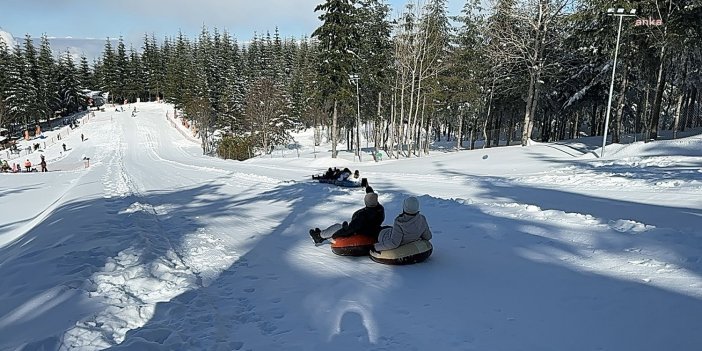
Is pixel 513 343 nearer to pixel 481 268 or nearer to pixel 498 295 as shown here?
pixel 498 295

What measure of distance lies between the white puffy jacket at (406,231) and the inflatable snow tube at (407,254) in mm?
60

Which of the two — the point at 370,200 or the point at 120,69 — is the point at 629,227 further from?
the point at 120,69

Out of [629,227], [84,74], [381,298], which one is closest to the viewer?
[381,298]

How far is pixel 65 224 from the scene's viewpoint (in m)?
9.62

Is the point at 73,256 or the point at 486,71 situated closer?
the point at 73,256

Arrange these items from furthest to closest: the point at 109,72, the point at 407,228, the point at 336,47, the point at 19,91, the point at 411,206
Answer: the point at 109,72, the point at 19,91, the point at 336,47, the point at 407,228, the point at 411,206

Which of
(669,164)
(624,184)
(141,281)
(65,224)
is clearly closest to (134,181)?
(65,224)

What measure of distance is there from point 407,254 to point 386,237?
0.42 meters

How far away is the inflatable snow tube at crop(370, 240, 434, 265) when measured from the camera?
6043 mm

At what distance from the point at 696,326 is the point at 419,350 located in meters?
2.70

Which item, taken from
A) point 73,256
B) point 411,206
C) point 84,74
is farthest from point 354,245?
point 84,74

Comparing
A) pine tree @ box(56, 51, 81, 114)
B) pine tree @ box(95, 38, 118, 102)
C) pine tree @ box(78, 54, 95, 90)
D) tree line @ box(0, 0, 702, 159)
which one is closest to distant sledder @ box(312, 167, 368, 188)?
tree line @ box(0, 0, 702, 159)

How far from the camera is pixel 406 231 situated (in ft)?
19.7

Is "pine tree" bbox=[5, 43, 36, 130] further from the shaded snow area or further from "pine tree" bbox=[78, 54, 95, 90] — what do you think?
the shaded snow area
